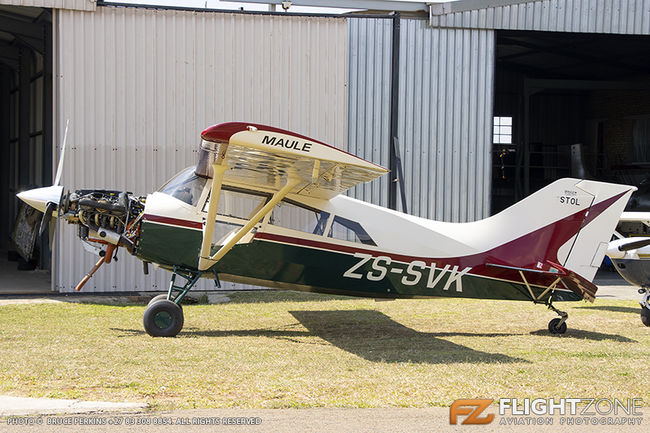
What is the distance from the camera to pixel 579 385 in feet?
22.1

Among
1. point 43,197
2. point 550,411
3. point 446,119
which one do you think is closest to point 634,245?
point 446,119

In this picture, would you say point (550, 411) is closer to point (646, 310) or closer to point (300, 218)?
point (300, 218)

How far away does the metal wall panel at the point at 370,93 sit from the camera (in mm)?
15172

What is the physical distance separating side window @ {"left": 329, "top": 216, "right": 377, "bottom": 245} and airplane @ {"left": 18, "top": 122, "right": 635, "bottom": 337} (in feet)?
0.04

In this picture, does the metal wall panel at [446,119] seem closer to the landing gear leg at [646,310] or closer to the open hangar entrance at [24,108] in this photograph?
the landing gear leg at [646,310]

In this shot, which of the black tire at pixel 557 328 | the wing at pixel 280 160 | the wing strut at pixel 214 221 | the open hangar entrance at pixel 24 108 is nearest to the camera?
the wing at pixel 280 160

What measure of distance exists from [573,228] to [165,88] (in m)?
8.42

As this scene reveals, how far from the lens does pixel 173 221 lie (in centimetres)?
929

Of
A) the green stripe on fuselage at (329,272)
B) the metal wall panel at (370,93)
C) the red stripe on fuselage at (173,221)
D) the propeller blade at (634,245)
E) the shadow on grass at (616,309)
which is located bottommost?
the shadow on grass at (616,309)

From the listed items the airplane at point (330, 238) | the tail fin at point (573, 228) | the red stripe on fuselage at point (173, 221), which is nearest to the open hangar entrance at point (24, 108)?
the airplane at point (330, 238)

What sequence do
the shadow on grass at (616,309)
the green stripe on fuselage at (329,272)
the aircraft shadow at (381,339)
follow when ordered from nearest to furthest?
the aircraft shadow at (381,339)
the green stripe on fuselage at (329,272)
the shadow on grass at (616,309)

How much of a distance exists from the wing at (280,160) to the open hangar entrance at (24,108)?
9.82 metres

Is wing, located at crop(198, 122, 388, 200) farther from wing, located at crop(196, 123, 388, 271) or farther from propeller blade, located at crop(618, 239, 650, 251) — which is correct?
propeller blade, located at crop(618, 239, 650, 251)

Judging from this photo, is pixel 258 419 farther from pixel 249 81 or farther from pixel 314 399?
pixel 249 81
